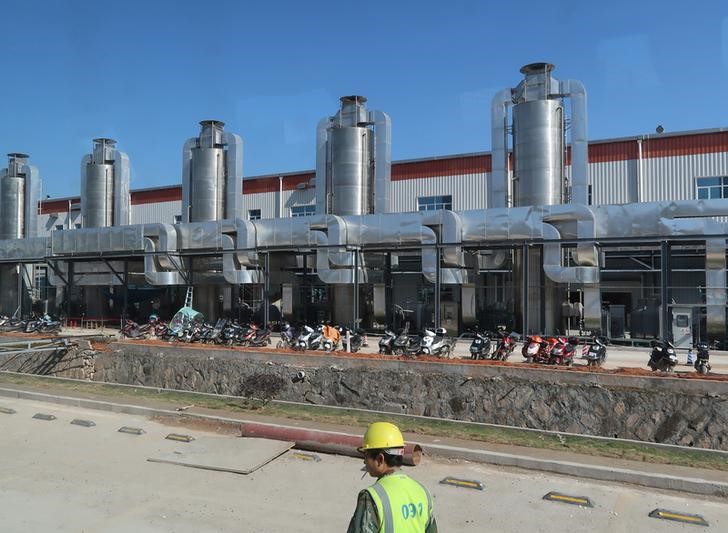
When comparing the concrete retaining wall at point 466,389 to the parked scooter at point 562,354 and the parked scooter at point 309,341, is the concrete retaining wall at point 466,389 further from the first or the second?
the parked scooter at point 309,341

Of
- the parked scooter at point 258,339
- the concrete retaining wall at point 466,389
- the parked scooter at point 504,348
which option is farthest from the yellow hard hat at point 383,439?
the parked scooter at point 258,339

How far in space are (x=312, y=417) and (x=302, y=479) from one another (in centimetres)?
401

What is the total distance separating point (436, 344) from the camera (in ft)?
56.1

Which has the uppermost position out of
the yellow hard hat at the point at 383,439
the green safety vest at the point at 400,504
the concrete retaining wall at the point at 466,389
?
the yellow hard hat at the point at 383,439

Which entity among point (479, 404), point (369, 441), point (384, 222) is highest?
point (384, 222)

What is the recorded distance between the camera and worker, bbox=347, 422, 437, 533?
2707 millimetres

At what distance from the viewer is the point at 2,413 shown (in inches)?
465

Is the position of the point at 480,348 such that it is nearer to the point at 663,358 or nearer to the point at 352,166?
the point at 663,358

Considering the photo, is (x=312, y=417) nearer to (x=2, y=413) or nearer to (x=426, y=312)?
(x=2, y=413)

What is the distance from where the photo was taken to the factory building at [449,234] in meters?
19.7

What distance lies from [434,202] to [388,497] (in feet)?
97.4

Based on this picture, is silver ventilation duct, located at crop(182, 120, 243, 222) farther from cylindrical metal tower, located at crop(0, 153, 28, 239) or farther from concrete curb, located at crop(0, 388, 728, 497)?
concrete curb, located at crop(0, 388, 728, 497)

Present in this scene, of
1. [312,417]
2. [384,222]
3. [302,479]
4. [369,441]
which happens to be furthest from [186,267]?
[369,441]

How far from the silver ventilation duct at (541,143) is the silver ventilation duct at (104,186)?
21322 millimetres
